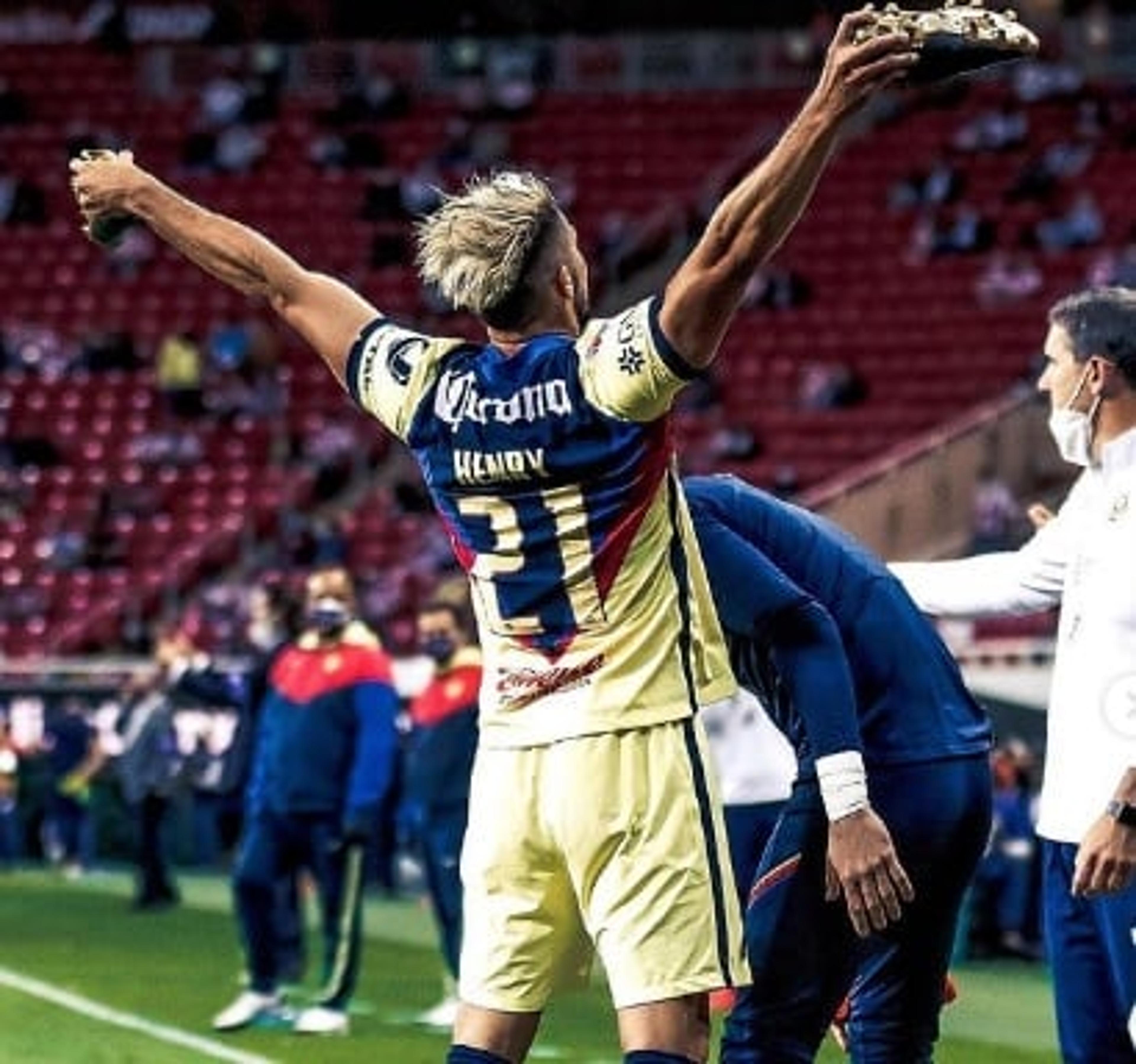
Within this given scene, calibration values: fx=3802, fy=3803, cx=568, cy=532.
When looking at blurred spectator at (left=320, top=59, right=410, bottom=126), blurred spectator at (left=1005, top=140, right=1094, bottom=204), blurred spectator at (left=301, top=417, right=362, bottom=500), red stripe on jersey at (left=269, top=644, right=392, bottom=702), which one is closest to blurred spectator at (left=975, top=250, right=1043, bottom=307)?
blurred spectator at (left=1005, top=140, right=1094, bottom=204)

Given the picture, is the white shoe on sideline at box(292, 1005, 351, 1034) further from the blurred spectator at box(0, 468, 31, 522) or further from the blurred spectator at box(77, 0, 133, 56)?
the blurred spectator at box(77, 0, 133, 56)

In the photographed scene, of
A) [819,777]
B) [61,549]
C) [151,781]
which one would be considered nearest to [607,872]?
[819,777]

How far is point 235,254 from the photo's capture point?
686 centimetres

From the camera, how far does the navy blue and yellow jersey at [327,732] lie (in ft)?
48.2

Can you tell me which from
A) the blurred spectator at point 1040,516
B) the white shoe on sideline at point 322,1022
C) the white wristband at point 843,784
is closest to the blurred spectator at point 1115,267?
the white shoe on sideline at point 322,1022

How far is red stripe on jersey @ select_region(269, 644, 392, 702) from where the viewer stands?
1475 centimetres

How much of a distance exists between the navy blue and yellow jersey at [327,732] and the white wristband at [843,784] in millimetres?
7703

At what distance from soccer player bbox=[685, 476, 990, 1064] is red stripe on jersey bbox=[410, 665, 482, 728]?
7.78 m

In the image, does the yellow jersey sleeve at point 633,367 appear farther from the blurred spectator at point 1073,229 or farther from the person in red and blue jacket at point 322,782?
the blurred spectator at point 1073,229

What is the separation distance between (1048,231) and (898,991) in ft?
89.0

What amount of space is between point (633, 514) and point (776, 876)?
126 cm

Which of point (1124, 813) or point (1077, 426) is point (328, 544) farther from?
point (1124, 813)

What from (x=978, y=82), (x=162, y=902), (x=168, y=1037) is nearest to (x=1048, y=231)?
(x=978, y=82)

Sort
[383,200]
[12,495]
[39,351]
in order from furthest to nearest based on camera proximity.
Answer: [383,200], [39,351], [12,495]
